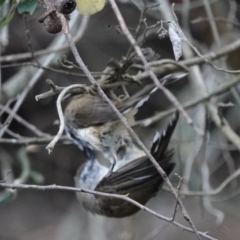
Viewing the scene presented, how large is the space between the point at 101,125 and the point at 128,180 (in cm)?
23

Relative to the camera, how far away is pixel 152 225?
462 centimetres

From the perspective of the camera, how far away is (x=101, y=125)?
7.57 feet

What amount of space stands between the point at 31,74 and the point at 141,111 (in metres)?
2.10

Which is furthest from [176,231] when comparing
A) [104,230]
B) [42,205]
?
[42,205]

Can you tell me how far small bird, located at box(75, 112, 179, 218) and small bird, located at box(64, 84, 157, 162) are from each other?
94 millimetres

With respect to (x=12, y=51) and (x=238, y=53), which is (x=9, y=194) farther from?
(x=12, y=51)

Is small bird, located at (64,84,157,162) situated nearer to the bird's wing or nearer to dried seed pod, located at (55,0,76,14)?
the bird's wing

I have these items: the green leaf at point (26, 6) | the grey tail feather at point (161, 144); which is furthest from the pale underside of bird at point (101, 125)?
the green leaf at point (26, 6)

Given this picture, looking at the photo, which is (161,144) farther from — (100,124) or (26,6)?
(26,6)

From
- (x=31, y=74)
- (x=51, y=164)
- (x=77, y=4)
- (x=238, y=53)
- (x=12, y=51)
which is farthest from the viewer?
(x=51, y=164)

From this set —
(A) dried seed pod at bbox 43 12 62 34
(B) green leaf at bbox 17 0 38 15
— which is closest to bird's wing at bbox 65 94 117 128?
(B) green leaf at bbox 17 0 38 15

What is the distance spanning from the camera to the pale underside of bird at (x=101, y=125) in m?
2.18

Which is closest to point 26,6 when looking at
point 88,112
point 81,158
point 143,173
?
point 88,112

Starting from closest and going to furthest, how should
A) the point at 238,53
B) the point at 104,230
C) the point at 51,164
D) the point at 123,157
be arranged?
the point at 123,157, the point at 238,53, the point at 104,230, the point at 51,164
